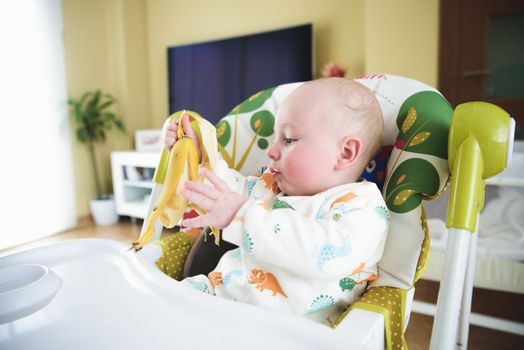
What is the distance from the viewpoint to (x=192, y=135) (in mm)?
783

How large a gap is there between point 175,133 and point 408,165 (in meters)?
0.49

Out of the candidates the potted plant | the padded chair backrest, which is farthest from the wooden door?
the potted plant

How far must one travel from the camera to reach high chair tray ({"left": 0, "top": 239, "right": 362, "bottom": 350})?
1.47 feet

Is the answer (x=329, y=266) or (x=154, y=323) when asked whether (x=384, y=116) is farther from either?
(x=154, y=323)

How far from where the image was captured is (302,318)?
17.7 inches

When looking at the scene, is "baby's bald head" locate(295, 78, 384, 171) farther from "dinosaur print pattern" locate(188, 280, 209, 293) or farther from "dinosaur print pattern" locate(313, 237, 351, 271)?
"dinosaur print pattern" locate(188, 280, 209, 293)

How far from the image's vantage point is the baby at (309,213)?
555 millimetres

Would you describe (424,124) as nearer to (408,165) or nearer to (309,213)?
(408,165)

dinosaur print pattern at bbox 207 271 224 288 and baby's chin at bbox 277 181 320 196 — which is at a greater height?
baby's chin at bbox 277 181 320 196

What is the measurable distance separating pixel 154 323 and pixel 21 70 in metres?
2.91

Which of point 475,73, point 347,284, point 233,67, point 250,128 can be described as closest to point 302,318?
point 347,284

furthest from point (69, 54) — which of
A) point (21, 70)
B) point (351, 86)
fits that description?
point (351, 86)

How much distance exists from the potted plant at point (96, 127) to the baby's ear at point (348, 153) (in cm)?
285

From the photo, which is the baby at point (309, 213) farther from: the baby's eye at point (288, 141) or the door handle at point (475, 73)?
the door handle at point (475, 73)
